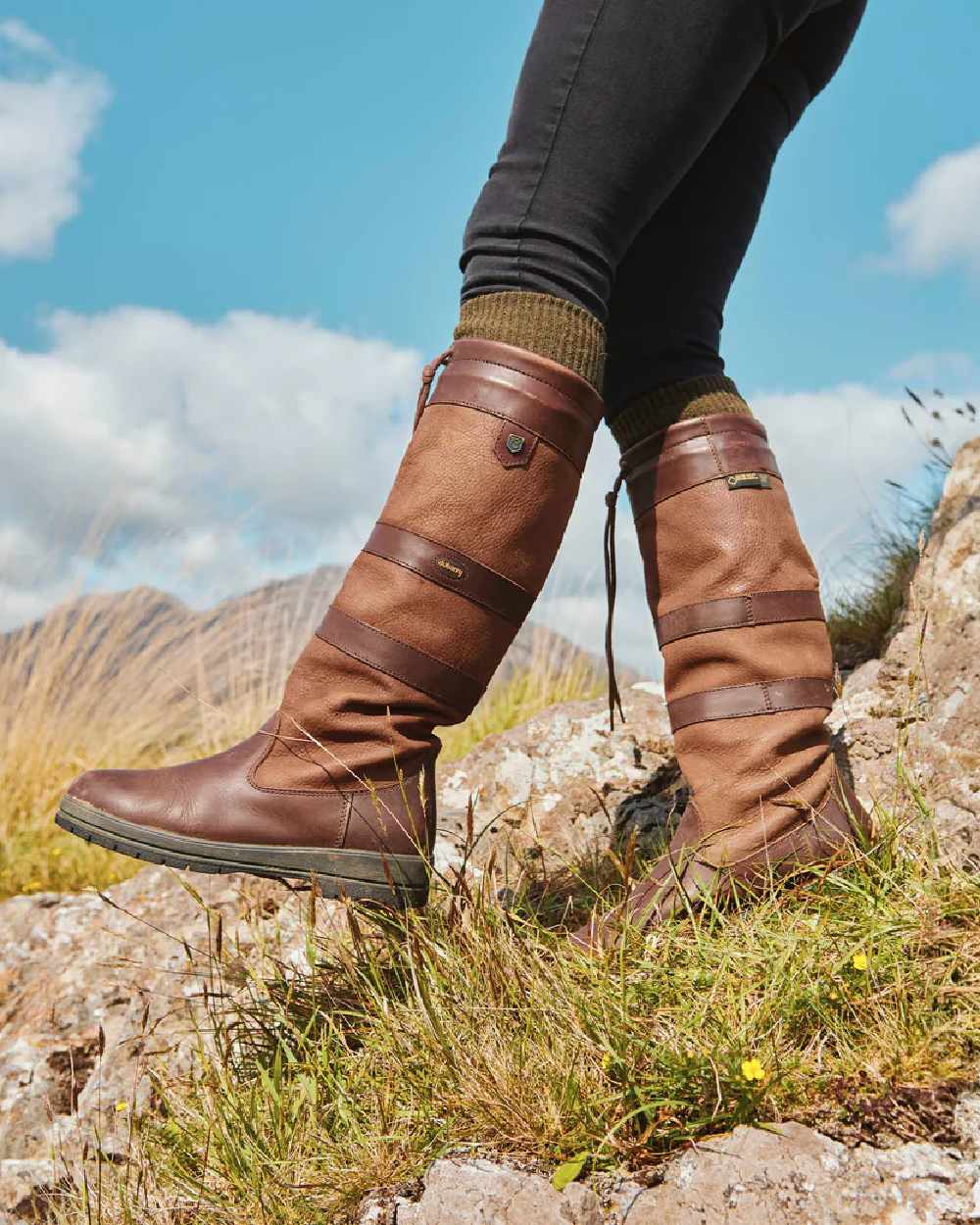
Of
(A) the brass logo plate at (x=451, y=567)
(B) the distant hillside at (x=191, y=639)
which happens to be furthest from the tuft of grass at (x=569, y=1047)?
(B) the distant hillside at (x=191, y=639)

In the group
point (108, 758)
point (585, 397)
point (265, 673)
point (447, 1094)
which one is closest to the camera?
point (447, 1094)

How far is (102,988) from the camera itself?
238cm

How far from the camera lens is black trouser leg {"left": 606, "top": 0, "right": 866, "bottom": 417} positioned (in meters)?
1.85

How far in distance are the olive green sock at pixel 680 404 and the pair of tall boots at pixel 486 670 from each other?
31 millimetres

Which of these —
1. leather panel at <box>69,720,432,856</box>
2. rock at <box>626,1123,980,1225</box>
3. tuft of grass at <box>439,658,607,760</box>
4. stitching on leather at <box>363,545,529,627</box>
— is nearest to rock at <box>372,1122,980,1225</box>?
rock at <box>626,1123,980,1225</box>

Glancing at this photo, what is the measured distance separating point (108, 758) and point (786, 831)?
14.0 feet

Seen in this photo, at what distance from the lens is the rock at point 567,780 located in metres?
2.43

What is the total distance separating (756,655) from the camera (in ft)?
5.73

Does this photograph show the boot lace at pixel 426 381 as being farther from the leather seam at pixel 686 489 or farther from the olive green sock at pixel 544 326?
the leather seam at pixel 686 489

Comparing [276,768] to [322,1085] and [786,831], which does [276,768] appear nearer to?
[322,1085]

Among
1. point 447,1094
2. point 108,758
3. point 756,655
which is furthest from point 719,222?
point 108,758

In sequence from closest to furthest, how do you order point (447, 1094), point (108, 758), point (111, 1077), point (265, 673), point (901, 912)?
point (447, 1094) < point (901, 912) < point (111, 1077) < point (108, 758) < point (265, 673)

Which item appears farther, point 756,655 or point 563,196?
point 756,655

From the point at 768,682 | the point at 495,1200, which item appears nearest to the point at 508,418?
the point at 768,682
